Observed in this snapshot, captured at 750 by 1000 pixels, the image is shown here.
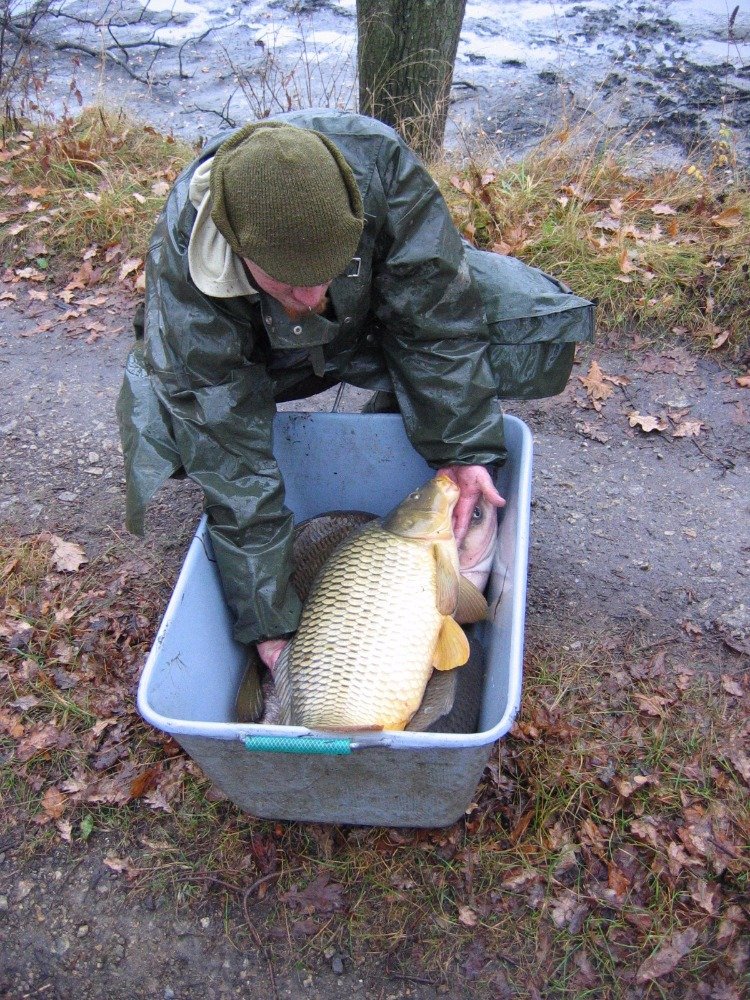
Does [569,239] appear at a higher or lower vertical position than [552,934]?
higher

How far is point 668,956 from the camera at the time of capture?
189 centimetres

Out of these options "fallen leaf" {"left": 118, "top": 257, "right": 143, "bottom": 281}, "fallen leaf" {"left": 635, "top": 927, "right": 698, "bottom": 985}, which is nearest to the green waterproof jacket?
"fallen leaf" {"left": 635, "top": 927, "right": 698, "bottom": 985}

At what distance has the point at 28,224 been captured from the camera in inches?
170

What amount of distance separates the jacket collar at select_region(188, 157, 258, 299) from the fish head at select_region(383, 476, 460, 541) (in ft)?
2.28

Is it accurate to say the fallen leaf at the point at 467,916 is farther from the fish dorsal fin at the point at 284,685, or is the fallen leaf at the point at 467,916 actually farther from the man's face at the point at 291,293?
the man's face at the point at 291,293

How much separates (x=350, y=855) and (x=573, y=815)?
1.95 ft

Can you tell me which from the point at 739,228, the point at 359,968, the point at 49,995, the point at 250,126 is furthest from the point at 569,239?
the point at 49,995

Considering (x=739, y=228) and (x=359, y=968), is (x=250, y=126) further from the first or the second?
(x=739, y=228)

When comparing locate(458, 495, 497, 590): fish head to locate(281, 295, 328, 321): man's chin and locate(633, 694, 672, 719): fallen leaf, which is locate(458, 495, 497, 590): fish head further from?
locate(281, 295, 328, 321): man's chin

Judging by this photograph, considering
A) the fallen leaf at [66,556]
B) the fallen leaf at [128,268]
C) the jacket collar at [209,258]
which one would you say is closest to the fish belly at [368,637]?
the jacket collar at [209,258]

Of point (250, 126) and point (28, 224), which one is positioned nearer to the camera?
point (250, 126)

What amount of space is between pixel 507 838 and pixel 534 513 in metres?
1.18

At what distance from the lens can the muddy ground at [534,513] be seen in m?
1.98

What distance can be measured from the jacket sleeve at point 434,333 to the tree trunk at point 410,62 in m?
2.19
